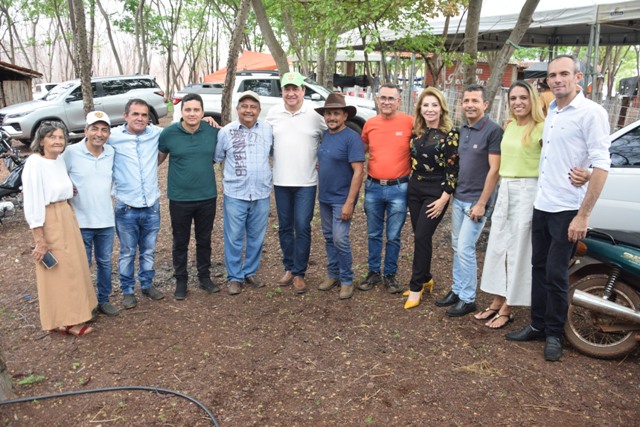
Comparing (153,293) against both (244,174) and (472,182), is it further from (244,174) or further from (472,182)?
(472,182)

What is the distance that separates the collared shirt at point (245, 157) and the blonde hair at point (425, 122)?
130 centimetres

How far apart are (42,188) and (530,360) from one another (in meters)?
3.72

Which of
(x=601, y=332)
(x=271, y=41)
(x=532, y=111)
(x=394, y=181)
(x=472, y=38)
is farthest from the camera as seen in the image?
(x=271, y=41)

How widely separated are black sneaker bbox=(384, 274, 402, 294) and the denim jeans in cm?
172

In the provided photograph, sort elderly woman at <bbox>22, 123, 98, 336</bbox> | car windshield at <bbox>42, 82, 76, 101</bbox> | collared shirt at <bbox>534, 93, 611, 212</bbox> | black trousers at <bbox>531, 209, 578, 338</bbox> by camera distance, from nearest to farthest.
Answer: collared shirt at <bbox>534, 93, 611, 212</bbox>, black trousers at <bbox>531, 209, 578, 338</bbox>, elderly woman at <bbox>22, 123, 98, 336</bbox>, car windshield at <bbox>42, 82, 76, 101</bbox>

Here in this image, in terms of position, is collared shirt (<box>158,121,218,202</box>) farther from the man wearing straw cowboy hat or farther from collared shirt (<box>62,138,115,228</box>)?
the man wearing straw cowboy hat

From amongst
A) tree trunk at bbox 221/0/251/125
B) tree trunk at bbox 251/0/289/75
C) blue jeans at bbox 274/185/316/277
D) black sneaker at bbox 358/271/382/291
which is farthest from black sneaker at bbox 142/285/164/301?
tree trunk at bbox 251/0/289/75

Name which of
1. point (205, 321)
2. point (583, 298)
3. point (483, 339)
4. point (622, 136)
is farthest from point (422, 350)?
point (622, 136)

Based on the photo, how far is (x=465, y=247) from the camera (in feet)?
13.6

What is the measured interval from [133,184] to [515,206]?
122 inches

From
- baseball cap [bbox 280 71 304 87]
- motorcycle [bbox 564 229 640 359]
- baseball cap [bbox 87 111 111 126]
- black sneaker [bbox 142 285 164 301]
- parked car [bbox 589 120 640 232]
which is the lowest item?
black sneaker [bbox 142 285 164 301]

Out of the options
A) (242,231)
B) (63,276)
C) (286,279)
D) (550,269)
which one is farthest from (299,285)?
(550,269)

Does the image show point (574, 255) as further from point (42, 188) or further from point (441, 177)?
point (42, 188)

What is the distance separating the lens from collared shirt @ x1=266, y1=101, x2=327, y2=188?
454 centimetres
